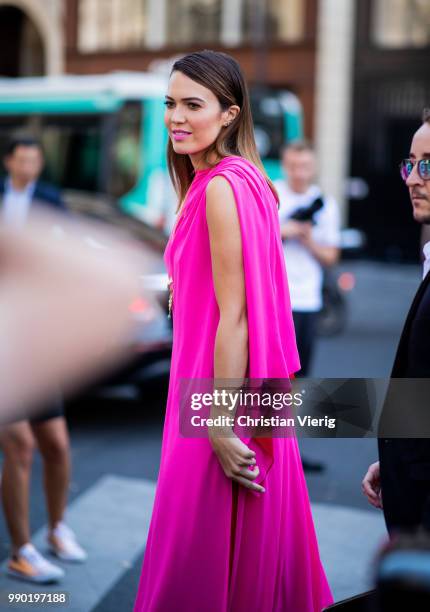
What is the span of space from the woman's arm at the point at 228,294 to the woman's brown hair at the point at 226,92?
183 mm

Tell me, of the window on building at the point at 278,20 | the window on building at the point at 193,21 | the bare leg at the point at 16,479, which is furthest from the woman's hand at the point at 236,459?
the window on building at the point at 193,21

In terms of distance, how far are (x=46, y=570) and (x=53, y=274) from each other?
1427 mm

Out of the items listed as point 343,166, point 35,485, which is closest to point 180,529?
point 35,485

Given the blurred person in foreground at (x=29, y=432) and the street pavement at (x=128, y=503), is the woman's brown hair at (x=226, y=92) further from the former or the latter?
the blurred person in foreground at (x=29, y=432)

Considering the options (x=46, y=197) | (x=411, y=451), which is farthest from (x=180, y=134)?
(x=46, y=197)

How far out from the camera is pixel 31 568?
11.8 ft

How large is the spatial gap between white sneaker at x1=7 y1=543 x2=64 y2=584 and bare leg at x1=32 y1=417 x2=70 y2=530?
0.24 meters

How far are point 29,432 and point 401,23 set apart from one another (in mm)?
17829

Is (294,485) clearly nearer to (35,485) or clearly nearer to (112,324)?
(35,485)

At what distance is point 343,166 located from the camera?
66.1ft

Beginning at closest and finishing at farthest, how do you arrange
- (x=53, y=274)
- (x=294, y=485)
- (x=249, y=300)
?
1. (x=249, y=300)
2. (x=294, y=485)
3. (x=53, y=274)

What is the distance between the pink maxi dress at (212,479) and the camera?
2182 millimetres

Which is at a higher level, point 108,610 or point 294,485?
point 294,485

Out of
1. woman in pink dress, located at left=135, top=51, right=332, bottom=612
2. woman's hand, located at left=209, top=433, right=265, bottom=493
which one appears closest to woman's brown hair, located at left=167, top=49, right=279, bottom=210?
woman in pink dress, located at left=135, top=51, right=332, bottom=612
